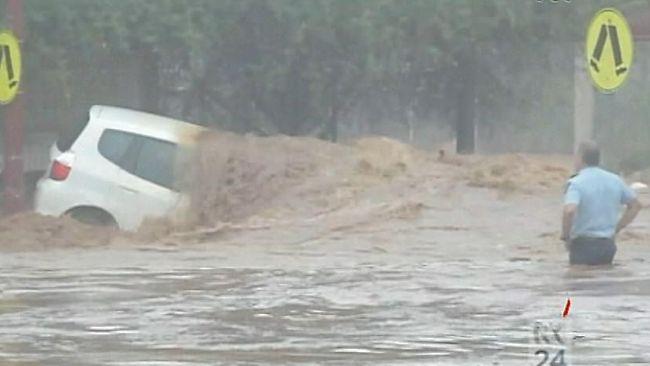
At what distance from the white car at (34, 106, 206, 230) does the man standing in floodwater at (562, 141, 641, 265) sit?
5628 mm

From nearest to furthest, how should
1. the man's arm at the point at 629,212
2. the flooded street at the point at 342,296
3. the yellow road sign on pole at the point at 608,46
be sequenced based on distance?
the flooded street at the point at 342,296 → the man's arm at the point at 629,212 → the yellow road sign on pole at the point at 608,46

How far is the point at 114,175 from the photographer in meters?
20.7

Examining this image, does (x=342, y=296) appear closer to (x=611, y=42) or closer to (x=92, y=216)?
(x=611, y=42)

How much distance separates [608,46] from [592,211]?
67.0 inches

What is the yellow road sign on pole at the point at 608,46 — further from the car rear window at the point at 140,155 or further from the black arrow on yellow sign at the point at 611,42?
the car rear window at the point at 140,155

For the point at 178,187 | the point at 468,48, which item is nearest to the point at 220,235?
the point at 178,187

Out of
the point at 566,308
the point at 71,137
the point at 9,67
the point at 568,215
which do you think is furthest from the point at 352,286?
the point at 9,67

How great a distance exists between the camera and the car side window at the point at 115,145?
20859mm

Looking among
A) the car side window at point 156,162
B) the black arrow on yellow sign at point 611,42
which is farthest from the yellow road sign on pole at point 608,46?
the car side window at point 156,162

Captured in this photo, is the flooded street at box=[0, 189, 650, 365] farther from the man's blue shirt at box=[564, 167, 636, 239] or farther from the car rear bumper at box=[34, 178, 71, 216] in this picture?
the car rear bumper at box=[34, 178, 71, 216]

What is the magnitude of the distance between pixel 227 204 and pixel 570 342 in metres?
9.67

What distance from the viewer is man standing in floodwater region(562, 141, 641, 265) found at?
16953 millimetres

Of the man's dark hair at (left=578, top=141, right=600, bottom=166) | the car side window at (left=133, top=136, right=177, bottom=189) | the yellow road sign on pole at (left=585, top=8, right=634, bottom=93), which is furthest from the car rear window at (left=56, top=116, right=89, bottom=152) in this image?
the man's dark hair at (left=578, top=141, right=600, bottom=166)

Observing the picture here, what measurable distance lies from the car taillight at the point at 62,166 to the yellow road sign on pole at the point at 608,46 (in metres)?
6.32
